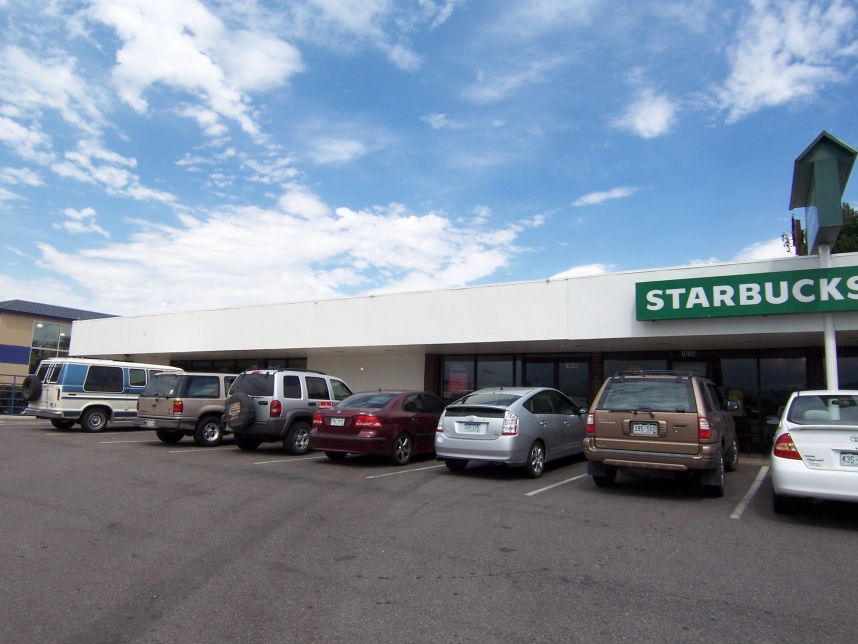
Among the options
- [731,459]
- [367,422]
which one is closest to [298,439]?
[367,422]

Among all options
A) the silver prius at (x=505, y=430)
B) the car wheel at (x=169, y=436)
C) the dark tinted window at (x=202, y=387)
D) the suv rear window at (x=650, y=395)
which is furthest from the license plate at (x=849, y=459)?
the car wheel at (x=169, y=436)

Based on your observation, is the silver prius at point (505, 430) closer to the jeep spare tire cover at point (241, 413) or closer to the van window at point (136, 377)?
the jeep spare tire cover at point (241, 413)

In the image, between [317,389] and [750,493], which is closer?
[750,493]

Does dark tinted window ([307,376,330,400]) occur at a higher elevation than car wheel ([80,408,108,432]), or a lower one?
higher

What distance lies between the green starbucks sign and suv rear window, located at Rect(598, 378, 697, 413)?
492cm

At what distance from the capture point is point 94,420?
18.5 m

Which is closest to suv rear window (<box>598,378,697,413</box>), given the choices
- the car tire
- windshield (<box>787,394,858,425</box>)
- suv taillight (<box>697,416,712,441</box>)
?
suv taillight (<box>697,416,712,441</box>)

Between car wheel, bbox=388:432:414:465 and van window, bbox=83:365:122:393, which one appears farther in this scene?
van window, bbox=83:365:122:393

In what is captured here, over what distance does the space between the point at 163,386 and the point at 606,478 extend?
11155mm

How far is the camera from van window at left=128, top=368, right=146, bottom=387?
19.3 meters

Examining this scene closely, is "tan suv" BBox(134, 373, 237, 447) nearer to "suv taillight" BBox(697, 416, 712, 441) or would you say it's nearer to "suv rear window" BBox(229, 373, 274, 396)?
"suv rear window" BBox(229, 373, 274, 396)

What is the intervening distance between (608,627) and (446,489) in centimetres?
512

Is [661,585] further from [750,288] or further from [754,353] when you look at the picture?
[754,353]

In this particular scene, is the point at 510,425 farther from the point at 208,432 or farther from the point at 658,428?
the point at 208,432
